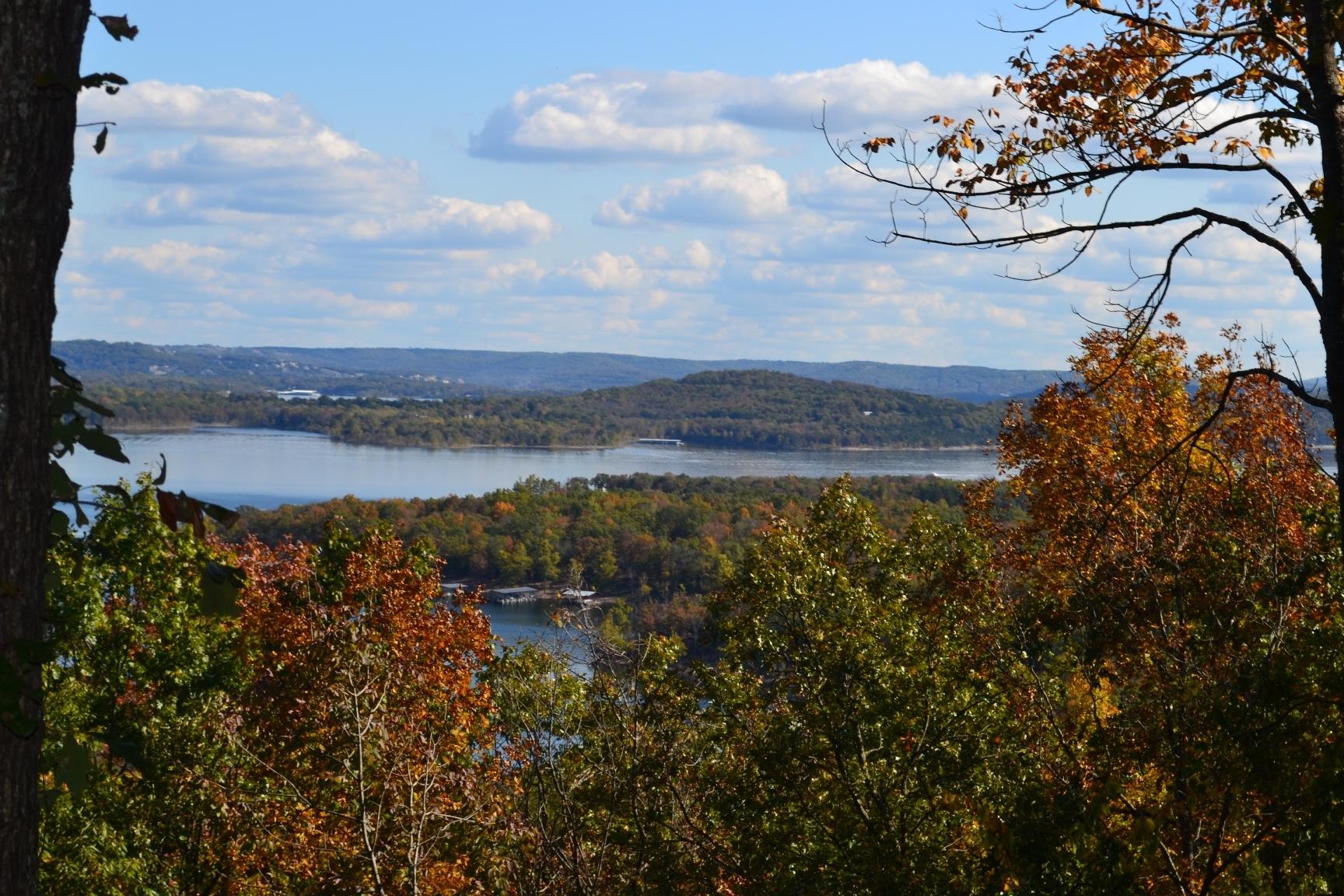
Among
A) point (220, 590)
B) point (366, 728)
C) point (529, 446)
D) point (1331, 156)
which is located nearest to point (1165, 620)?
point (366, 728)

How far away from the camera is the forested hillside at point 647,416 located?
134375 mm

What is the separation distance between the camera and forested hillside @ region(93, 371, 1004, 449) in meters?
134

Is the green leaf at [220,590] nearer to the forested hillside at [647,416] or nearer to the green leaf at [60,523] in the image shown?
the green leaf at [60,523]

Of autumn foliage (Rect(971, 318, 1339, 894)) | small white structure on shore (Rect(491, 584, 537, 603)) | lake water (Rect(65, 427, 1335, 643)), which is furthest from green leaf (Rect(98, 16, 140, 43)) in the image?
lake water (Rect(65, 427, 1335, 643))

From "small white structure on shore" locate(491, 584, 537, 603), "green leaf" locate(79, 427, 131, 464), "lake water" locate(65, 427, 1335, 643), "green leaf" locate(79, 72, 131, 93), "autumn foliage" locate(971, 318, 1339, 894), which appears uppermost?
"green leaf" locate(79, 72, 131, 93)

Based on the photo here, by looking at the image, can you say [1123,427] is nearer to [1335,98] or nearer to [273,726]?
[273,726]

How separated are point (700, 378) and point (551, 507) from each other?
107996mm

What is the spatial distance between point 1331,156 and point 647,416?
161 meters

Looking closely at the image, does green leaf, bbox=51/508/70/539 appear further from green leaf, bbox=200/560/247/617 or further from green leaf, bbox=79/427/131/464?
green leaf, bbox=200/560/247/617

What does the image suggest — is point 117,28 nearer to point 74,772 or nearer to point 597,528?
point 74,772

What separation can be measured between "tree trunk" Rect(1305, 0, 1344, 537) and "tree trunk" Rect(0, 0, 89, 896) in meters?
3.84

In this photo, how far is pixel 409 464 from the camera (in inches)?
4953

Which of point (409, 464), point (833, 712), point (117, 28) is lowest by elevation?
point (409, 464)

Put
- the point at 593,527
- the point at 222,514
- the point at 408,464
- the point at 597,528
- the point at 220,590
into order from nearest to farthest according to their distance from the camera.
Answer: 1. the point at 222,514
2. the point at 220,590
3. the point at 597,528
4. the point at 593,527
5. the point at 408,464
